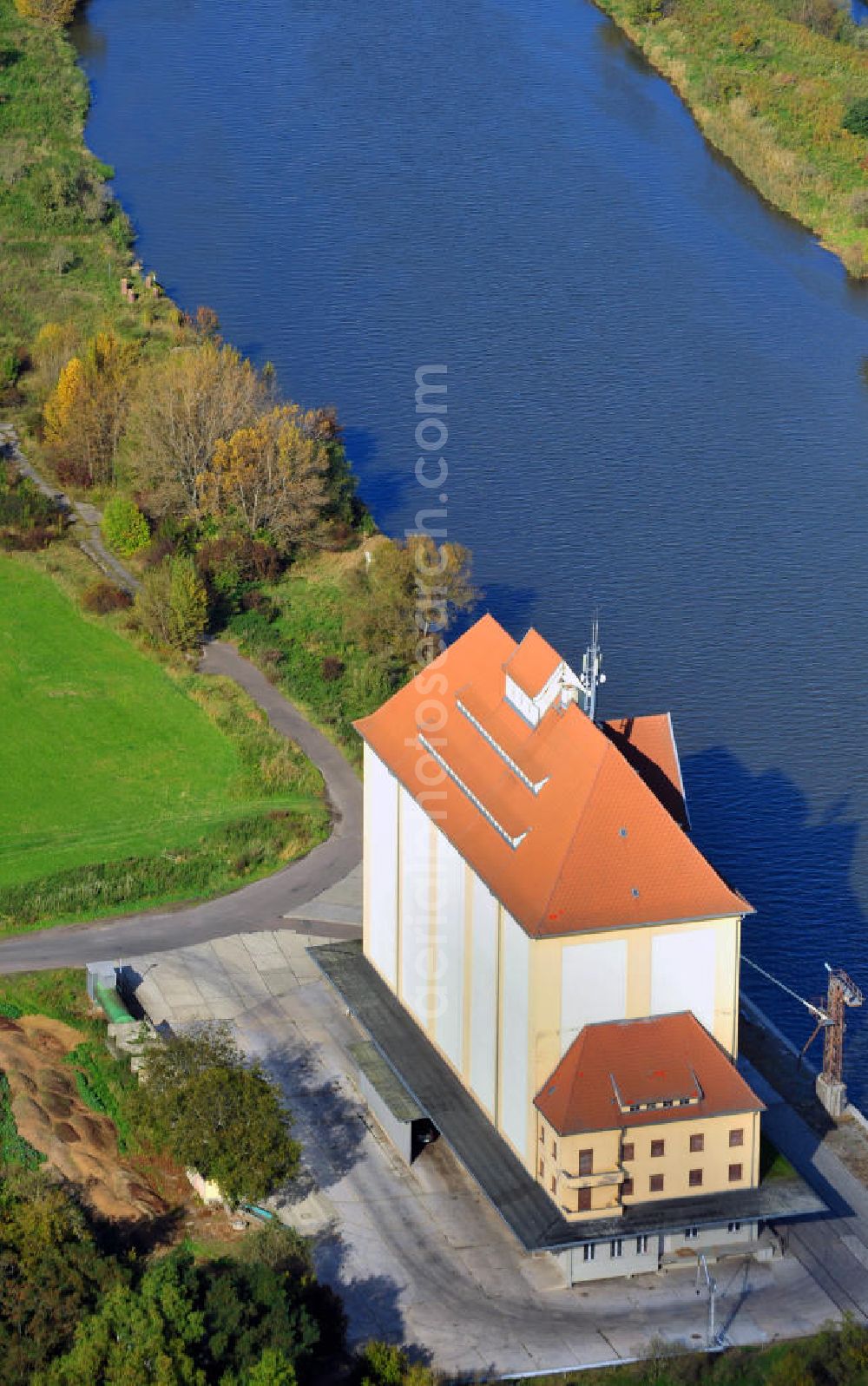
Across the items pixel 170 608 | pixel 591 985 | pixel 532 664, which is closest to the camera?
pixel 591 985

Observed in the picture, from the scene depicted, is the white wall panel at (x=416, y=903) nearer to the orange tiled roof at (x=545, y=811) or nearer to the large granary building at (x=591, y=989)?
the orange tiled roof at (x=545, y=811)

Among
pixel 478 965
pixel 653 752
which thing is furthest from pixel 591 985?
pixel 653 752

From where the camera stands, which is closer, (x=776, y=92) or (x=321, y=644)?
(x=321, y=644)

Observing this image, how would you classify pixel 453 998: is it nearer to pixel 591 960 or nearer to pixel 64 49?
pixel 591 960

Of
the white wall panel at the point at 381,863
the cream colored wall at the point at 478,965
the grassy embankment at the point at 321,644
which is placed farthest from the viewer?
the grassy embankment at the point at 321,644

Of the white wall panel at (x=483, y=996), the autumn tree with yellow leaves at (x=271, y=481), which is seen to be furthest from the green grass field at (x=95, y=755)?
the white wall panel at (x=483, y=996)

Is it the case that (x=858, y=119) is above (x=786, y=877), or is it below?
above

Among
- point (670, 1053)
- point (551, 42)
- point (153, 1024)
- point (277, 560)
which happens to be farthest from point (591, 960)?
point (551, 42)

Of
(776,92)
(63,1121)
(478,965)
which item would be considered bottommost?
(63,1121)

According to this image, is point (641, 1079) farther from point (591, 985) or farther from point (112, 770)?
point (112, 770)
